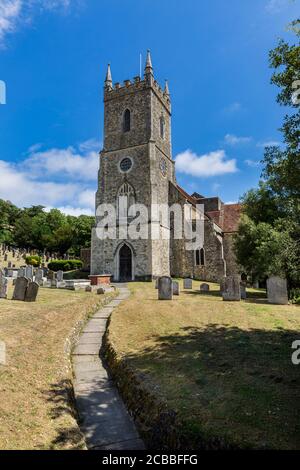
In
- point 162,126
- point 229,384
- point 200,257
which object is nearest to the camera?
point 229,384

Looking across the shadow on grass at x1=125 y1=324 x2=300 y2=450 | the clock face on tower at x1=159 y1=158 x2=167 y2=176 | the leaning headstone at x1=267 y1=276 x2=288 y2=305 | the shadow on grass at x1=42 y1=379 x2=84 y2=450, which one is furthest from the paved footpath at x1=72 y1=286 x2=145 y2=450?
the clock face on tower at x1=159 y1=158 x2=167 y2=176

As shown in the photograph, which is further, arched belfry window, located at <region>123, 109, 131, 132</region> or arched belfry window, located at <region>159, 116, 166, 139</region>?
arched belfry window, located at <region>159, 116, 166, 139</region>

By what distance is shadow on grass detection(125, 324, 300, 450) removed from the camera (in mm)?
3830

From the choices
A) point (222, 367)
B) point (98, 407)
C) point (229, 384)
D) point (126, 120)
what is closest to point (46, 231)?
point (126, 120)

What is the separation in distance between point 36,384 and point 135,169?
A: 24677mm

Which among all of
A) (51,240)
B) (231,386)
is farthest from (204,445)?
(51,240)

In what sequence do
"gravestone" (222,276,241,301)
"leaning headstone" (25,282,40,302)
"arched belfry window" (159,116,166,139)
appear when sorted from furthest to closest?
"arched belfry window" (159,116,166,139)
"gravestone" (222,276,241,301)
"leaning headstone" (25,282,40,302)

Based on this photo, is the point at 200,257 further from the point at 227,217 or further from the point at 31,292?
the point at 31,292

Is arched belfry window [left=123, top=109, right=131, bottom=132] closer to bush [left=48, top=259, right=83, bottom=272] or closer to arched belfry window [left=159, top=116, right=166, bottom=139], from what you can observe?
arched belfry window [left=159, top=116, right=166, bottom=139]

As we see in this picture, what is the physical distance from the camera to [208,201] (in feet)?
126

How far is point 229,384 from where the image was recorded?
16.8 feet

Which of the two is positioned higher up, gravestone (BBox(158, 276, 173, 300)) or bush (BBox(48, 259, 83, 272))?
bush (BBox(48, 259, 83, 272))

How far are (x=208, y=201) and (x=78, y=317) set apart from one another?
3101 centimetres

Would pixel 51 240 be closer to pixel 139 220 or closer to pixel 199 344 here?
pixel 139 220
